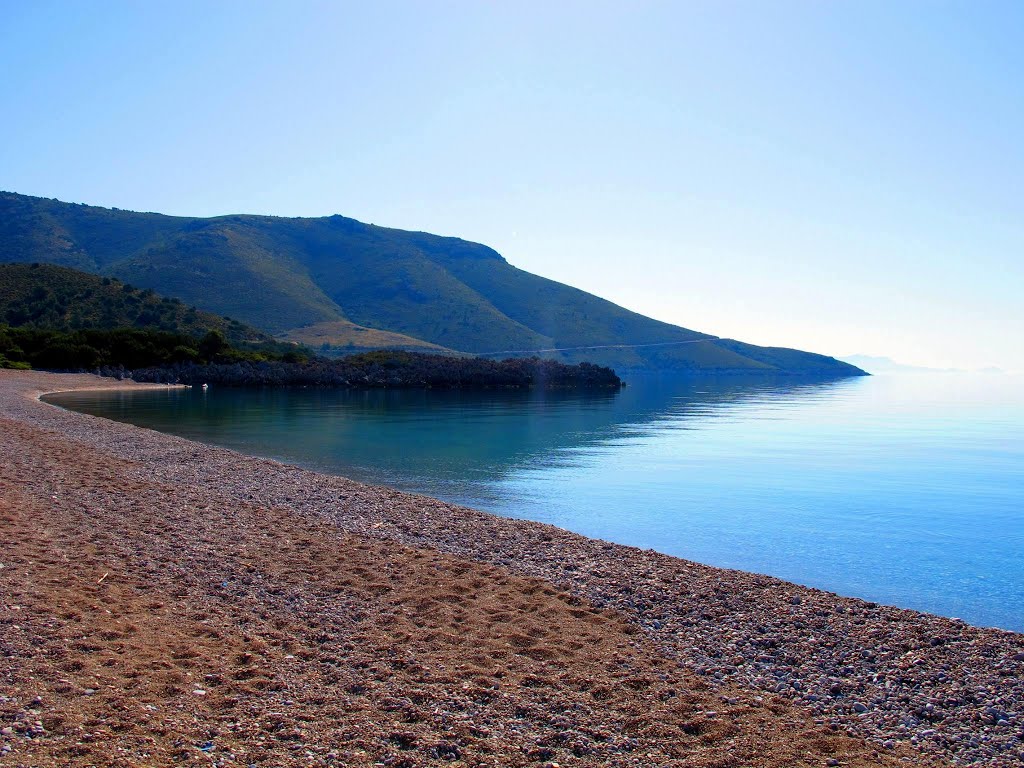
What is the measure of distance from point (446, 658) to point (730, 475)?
1674cm

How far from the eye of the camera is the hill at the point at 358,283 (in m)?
131

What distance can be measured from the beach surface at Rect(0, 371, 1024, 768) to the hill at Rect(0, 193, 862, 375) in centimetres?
11591

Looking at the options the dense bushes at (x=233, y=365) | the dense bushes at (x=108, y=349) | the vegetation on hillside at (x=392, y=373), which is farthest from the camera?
the vegetation on hillside at (x=392, y=373)

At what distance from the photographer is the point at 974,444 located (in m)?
32.0

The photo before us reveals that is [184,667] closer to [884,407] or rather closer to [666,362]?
[884,407]

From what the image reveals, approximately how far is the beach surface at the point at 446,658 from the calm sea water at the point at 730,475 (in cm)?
298

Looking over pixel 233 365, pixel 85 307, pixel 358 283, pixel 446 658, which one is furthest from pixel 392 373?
pixel 358 283

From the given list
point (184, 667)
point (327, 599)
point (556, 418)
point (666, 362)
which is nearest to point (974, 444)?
point (556, 418)

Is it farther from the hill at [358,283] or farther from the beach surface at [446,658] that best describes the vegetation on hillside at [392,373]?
the beach surface at [446,658]

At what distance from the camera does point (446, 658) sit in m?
6.73

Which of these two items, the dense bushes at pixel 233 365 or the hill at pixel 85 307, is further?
the hill at pixel 85 307

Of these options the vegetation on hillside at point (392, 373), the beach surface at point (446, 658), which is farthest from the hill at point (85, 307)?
the beach surface at point (446, 658)

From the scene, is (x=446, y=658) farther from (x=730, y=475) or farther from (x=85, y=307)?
(x=85, y=307)

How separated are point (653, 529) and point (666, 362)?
14007cm
